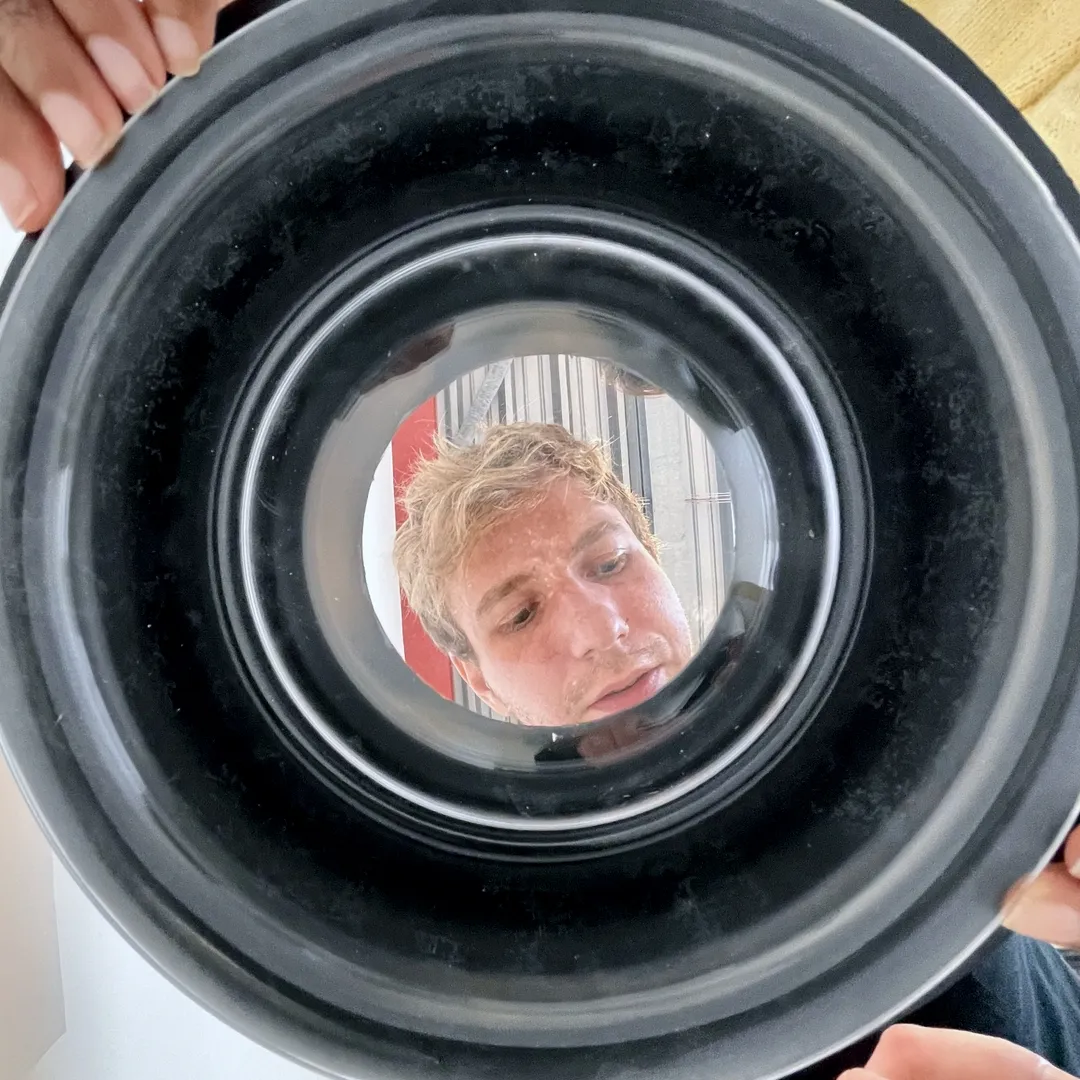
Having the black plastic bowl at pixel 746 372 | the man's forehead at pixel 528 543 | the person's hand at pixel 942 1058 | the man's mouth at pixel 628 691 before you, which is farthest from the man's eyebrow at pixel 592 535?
the person's hand at pixel 942 1058

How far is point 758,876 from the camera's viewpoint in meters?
0.37

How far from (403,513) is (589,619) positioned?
15 centimetres

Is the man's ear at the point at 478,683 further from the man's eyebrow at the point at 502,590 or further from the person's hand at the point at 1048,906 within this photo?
the person's hand at the point at 1048,906

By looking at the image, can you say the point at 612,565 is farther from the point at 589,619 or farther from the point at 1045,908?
the point at 1045,908

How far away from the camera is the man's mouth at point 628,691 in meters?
0.58

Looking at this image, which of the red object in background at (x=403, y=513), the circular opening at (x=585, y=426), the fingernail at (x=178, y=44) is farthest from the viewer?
the red object in background at (x=403, y=513)

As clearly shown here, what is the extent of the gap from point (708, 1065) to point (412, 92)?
0.35 metres

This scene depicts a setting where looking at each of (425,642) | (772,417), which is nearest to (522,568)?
(425,642)

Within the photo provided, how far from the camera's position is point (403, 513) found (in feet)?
2.10

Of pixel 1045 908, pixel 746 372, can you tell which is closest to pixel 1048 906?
pixel 1045 908

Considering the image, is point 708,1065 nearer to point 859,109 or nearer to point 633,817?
point 633,817

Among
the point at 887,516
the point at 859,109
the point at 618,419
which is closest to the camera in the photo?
the point at 859,109

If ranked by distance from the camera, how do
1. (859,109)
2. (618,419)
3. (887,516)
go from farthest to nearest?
(618,419), (887,516), (859,109)

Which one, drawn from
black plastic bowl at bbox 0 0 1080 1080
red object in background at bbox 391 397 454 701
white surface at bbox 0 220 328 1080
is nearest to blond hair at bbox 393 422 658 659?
red object in background at bbox 391 397 454 701
